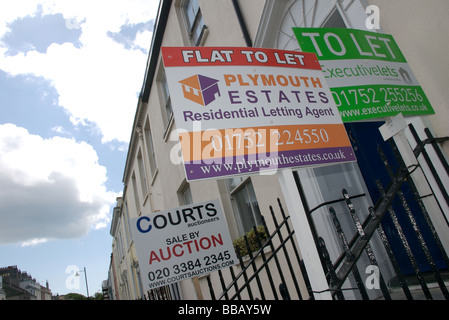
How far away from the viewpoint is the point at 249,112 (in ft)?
5.85

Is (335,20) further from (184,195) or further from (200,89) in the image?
(184,195)

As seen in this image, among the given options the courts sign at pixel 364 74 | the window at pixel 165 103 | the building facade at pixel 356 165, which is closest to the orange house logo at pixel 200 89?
the building facade at pixel 356 165

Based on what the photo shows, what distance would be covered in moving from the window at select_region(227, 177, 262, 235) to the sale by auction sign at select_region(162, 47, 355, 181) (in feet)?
12.4

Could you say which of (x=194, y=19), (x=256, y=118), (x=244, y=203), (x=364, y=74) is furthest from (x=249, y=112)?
(x=194, y=19)

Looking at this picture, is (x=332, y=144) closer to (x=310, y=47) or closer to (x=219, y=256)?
(x=310, y=47)

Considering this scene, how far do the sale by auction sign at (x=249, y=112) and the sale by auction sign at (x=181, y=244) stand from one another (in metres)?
2.57

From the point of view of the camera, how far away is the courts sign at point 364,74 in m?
2.17

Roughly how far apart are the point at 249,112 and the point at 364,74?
3.74ft

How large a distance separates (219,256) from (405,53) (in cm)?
311

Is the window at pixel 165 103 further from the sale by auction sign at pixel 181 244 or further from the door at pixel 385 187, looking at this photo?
the door at pixel 385 187

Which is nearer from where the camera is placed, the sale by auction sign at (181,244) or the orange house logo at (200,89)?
the orange house logo at (200,89)

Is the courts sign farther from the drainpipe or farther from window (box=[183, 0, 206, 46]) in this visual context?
window (box=[183, 0, 206, 46])

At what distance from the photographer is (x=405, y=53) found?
110 inches
